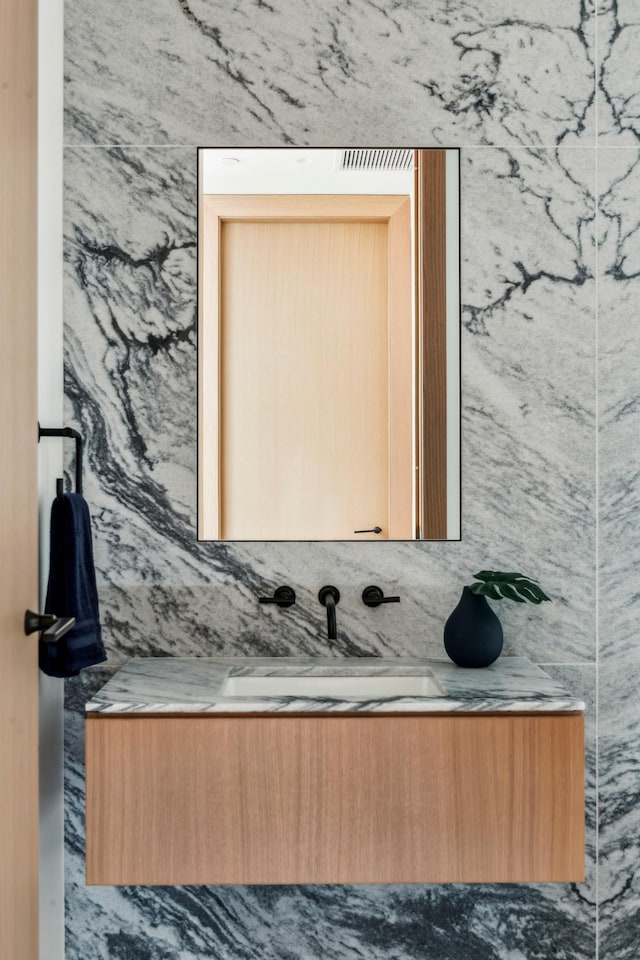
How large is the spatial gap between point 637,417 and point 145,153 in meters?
1.21

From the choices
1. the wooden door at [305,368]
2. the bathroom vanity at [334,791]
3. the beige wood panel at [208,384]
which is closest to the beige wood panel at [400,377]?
the wooden door at [305,368]

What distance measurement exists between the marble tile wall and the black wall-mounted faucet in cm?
4

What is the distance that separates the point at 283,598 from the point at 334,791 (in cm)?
44

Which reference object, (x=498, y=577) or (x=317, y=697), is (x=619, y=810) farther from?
(x=317, y=697)

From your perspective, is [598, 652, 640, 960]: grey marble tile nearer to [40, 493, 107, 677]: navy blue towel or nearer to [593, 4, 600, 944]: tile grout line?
[593, 4, 600, 944]: tile grout line

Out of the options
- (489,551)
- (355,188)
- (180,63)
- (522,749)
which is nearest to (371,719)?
(522,749)

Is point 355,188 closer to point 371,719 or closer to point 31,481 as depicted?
point 31,481

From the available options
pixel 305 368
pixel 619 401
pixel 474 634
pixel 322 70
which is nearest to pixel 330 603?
pixel 474 634

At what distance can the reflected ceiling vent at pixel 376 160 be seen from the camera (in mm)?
1672

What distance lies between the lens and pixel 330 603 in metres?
1.61

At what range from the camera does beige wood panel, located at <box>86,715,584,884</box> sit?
1.28 metres

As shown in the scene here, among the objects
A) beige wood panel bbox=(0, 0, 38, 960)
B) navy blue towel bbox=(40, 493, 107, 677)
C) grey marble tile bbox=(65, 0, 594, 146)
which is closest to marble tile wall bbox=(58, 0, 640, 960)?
grey marble tile bbox=(65, 0, 594, 146)

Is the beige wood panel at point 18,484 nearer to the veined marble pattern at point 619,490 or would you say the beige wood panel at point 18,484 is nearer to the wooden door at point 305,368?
the wooden door at point 305,368

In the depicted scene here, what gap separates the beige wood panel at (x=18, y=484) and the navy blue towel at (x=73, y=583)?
121 mm
